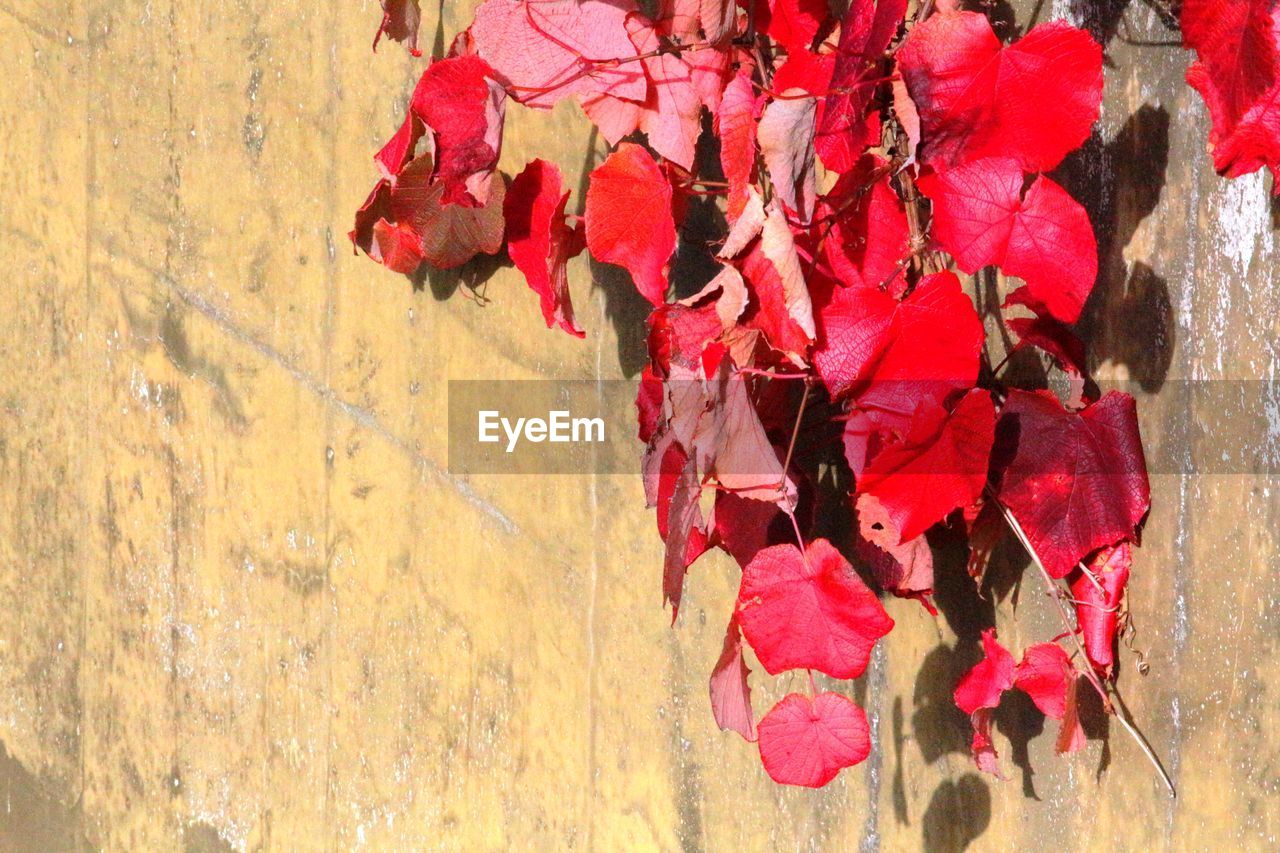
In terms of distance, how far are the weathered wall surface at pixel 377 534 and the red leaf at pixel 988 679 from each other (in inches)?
2.2

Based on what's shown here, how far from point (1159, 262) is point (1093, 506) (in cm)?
15

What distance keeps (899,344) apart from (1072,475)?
0.14 meters

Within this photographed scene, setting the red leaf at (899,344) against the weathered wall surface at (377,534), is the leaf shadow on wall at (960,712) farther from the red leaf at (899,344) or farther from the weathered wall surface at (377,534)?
the red leaf at (899,344)

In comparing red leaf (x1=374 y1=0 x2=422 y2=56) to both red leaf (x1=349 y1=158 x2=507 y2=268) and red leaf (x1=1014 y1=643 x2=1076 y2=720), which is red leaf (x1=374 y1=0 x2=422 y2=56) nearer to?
red leaf (x1=349 y1=158 x2=507 y2=268)

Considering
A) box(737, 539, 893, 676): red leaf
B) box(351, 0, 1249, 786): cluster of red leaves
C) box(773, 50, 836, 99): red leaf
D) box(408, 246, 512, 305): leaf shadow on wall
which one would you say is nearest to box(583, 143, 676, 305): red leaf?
box(351, 0, 1249, 786): cluster of red leaves

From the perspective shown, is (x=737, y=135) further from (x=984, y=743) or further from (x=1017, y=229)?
(x=984, y=743)

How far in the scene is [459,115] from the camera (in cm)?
104

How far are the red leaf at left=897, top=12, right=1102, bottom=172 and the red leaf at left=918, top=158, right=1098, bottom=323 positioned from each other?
0.04 ft

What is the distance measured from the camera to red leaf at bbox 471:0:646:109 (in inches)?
36.3

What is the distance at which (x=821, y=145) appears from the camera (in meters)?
0.81

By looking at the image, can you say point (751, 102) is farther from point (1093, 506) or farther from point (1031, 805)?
point (1031, 805)

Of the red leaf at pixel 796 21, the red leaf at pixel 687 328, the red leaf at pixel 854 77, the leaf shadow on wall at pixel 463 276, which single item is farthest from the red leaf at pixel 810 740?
the leaf shadow on wall at pixel 463 276

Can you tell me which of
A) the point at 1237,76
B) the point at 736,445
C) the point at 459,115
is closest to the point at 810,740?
the point at 736,445

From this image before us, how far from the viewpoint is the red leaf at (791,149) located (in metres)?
0.73
